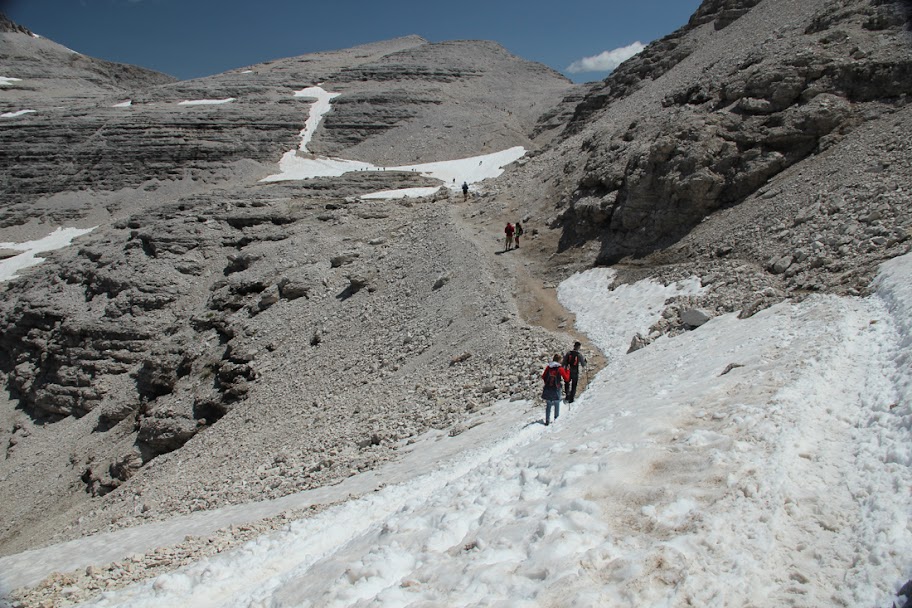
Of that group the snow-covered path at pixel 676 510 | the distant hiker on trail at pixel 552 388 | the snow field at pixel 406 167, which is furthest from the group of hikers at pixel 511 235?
the snow field at pixel 406 167

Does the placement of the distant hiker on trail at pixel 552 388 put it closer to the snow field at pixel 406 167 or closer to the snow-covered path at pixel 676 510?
the snow-covered path at pixel 676 510

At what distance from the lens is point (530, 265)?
24.1 m

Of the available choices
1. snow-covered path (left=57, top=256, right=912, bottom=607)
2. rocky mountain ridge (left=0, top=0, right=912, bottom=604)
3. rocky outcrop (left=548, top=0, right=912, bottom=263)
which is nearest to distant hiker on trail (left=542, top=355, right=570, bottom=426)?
snow-covered path (left=57, top=256, right=912, bottom=607)

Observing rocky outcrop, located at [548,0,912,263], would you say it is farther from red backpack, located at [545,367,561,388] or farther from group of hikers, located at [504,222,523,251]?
red backpack, located at [545,367,561,388]

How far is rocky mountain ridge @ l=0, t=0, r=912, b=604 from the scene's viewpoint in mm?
16203

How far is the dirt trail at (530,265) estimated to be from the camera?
18234 millimetres

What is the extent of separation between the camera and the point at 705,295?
1605cm

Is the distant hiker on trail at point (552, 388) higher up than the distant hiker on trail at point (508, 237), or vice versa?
the distant hiker on trail at point (508, 237)

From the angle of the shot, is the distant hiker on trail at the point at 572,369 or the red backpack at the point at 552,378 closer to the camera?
the red backpack at the point at 552,378

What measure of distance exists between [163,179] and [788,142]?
155 feet

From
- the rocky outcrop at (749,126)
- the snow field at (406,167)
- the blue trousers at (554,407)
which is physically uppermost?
the snow field at (406,167)

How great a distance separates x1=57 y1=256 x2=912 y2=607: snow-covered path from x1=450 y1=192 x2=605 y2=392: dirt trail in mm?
5517

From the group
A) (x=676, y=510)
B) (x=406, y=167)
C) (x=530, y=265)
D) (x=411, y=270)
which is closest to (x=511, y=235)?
(x=530, y=265)

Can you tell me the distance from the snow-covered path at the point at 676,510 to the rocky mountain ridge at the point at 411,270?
385 centimetres
